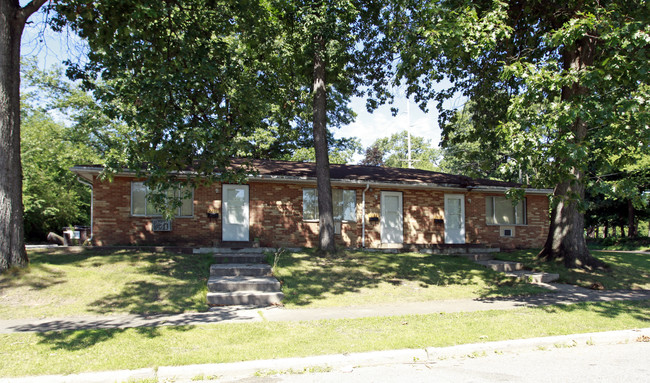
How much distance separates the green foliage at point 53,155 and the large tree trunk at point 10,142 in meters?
15.1

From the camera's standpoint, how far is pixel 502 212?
696 inches

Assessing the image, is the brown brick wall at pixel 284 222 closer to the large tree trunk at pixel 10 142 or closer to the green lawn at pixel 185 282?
the green lawn at pixel 185 282

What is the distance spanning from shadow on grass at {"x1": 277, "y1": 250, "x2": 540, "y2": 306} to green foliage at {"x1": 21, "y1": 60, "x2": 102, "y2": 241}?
17616 mm

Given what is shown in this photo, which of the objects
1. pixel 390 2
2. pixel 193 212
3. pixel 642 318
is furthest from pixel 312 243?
pixel 642 318

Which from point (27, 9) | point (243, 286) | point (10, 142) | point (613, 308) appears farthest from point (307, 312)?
point (27, 9)

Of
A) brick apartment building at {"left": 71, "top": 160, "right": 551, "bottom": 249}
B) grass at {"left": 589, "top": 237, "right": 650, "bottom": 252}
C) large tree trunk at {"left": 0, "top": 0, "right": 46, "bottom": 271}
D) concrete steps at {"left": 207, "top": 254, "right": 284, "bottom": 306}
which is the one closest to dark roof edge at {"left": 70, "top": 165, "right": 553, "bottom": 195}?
brick apartment building at {"left": 71, "top": 160, "right": 551, "bottom": 249}

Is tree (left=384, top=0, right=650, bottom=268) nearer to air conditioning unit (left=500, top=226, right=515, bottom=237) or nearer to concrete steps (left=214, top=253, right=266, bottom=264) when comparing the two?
air conditioning unit (left=500, top=226, right=515, bottom=237)

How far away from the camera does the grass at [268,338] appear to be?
4863 mm

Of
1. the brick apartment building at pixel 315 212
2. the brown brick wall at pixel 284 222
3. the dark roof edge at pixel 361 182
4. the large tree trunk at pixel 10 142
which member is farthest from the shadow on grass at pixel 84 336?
the brown brick wall at pixel 284 222

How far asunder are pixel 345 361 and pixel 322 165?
8.22 meters

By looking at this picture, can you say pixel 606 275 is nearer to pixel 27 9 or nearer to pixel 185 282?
pixel 185 282

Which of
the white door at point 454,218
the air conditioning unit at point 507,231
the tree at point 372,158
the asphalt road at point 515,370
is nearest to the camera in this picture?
the asphalt road at point 515,370

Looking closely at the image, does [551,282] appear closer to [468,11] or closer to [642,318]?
[642,318]

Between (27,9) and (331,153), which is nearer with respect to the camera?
(27,9)
